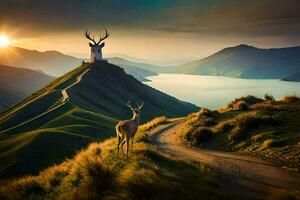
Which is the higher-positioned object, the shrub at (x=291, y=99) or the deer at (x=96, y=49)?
the deer at (x=96, y=49)

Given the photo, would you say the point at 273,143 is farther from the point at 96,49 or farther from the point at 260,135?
the point at 96,49

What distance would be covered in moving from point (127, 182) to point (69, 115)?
73060 millimetres

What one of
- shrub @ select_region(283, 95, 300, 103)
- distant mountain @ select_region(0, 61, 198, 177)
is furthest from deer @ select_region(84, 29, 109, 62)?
shrub @ select_region(283, 95, 300, 103)

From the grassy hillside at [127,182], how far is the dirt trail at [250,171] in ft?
3.54

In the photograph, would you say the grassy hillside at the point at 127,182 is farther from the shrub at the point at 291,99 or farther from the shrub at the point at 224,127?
the shrub at the point at 291,99

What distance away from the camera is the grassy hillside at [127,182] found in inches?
452

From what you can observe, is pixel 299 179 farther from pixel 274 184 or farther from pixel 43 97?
pixel 43 97

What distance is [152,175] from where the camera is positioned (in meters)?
12.4

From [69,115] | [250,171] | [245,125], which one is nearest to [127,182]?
[250,171]

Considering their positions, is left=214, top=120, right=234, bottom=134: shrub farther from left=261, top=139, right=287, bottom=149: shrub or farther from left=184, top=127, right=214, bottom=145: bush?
left=261, top=139, right=287, bottom=149: shrub

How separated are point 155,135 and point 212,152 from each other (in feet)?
34.7

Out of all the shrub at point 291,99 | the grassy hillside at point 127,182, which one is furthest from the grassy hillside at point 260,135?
the shrub at point 291,99

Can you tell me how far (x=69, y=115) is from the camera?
8262 centimetres

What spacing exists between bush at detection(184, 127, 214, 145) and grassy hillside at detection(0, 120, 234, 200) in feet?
27.1
